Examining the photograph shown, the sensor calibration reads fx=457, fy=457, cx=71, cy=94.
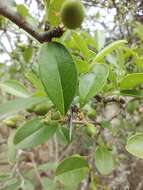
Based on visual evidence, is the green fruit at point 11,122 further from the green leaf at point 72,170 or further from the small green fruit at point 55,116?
the small green fruit at point 55,116

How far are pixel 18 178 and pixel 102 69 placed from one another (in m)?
1.19

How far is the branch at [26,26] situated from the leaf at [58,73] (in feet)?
0.15

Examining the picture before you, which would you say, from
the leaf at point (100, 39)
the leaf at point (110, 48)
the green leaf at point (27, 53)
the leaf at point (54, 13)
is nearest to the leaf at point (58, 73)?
the leaf at point (54, 13)

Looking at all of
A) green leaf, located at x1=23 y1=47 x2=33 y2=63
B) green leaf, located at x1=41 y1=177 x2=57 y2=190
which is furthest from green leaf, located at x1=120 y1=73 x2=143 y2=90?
green leaf, located at x1=41 y1=177 x2=57 y2=190

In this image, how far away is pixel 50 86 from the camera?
731 mm

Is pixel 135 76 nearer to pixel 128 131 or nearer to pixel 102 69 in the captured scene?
pixel 102 69

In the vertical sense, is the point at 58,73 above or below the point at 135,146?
Answer: above

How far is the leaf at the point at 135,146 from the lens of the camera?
2.83 ft

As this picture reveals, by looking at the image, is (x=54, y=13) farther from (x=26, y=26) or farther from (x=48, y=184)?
(x=48, y=184)

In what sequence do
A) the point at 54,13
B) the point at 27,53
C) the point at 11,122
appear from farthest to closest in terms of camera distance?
the point at 27,53 → the point at 11,122 → the point at 54,13

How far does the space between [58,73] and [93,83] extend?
14cm

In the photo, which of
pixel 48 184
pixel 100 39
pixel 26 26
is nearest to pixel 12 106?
pixel 26 26

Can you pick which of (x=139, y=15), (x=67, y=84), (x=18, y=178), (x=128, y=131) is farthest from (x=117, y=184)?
(x=67, y=84)

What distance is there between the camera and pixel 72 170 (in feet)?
3.74
